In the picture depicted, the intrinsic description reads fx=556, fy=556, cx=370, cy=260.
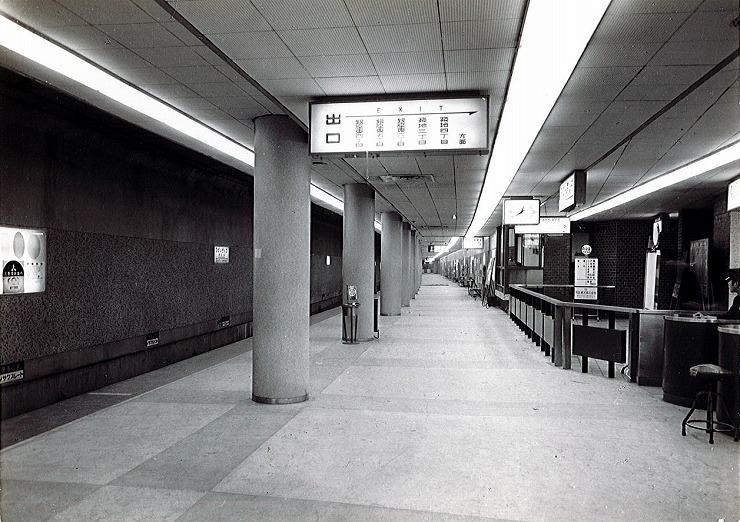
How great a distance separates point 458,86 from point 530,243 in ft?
47.9

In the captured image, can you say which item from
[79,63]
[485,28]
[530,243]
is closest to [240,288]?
[79,63]

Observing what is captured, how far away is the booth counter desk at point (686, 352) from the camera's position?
6.05 m

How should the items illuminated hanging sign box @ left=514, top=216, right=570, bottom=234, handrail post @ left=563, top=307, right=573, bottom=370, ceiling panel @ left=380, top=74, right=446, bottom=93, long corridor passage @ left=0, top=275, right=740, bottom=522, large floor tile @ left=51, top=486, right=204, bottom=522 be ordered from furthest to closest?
1. illuminated hanging sign box @ left=514, top=216, right=570, bottom=234
2. handrail post @ left=563, top=307, right=573, bottom=370
3. ceiling panel @ left=380, top=74, right=446, bottom=93
4. long corridor passage @ left=0, top=275, right=740, bottom=522
5. large floor tile @ left=51, top=486, right=204, bottom=522

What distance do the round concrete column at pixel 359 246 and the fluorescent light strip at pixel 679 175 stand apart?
18.1ft

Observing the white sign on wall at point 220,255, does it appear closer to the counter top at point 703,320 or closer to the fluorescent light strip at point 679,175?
the counter top at point 703,320

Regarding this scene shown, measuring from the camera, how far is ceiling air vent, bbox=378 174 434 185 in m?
10.1

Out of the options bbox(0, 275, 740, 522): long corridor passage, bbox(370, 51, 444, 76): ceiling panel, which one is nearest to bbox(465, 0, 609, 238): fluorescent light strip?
bbox(370, 51, 444, 76): ceiling panel

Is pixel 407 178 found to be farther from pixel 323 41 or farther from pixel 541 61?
pixel 323 41

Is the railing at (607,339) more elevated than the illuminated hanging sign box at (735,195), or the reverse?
the illuminated hanging sign box at (735,195)

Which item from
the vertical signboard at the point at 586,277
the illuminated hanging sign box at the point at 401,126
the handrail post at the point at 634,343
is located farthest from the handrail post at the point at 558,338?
the vertical signboard at the point at 586,277

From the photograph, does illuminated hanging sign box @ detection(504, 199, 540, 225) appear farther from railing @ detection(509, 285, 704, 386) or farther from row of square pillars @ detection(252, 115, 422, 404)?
row of square pillars @ detection(252, 115, 422, 404)

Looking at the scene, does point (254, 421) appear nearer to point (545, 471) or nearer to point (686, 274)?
point (545, 471)

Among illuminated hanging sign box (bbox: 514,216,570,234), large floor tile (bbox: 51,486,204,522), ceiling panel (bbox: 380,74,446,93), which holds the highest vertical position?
ceiling panel (bbox: 380,74,446,93)

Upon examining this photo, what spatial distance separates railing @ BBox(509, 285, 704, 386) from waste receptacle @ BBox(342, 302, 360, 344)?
3523 millimetres
